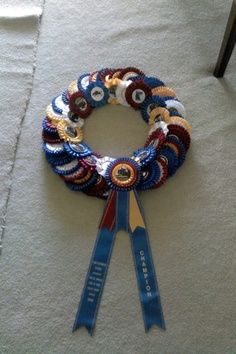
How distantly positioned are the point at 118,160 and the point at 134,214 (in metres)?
0.16

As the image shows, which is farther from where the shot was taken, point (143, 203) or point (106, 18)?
point (106, 18)

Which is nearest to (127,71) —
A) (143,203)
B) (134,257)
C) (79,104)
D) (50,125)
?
(79,104)

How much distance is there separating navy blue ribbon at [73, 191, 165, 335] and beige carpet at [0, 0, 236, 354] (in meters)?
0.02

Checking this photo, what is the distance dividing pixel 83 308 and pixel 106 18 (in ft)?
3.47

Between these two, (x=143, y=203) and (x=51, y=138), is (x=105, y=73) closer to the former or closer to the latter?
(x=51, y=138)

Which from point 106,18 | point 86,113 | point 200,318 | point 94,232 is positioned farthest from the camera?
point 106,18

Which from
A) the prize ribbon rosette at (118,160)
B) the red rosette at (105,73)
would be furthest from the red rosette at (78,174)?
the red rosette at (105,73)

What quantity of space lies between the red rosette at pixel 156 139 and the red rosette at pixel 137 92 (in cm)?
12

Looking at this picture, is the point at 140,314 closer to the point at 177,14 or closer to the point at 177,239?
the point at 177,239

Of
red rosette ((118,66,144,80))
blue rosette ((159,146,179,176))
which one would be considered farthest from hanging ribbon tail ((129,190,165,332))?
red rosette ((118,66,144,80))

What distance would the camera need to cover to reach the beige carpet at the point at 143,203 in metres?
1.10

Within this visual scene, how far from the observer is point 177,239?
47.1 inches

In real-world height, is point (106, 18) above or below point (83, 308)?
above

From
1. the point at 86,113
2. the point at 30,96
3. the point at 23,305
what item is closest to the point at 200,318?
the point at 23,305
